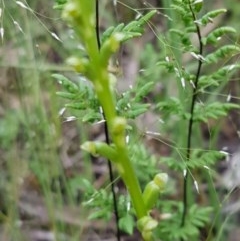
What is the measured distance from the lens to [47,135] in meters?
2.05

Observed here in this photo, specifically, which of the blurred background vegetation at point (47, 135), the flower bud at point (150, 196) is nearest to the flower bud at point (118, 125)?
the flower bud at point (150, 196)

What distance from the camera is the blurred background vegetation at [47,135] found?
205 cm

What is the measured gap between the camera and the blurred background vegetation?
2.05 metres

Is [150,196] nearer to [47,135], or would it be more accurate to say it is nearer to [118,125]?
[118,125]

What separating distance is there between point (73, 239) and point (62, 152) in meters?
0.40

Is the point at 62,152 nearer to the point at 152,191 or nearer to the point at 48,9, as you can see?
the point at 48,9

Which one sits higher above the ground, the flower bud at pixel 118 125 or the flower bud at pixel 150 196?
the flower bud at pixel 118 125

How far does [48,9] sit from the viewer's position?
6.46 feet

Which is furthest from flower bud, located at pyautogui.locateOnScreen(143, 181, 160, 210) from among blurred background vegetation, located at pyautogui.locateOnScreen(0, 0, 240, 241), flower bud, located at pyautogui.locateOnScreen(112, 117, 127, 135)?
blurred background vegetation, located at pyautogui.locateOnScreen(0, 0, 240, 241)

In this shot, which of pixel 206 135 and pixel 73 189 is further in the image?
pixel 206 135

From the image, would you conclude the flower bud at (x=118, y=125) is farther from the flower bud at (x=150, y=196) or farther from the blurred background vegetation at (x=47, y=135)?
the blurred background vegetation at (x=47, y=135)

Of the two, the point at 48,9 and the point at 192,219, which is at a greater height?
the point at 48,9

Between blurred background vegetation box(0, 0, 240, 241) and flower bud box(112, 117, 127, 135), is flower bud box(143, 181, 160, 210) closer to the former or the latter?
flower bud box(112, 117, 127, 135)

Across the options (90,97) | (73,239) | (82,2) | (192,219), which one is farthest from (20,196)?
(82,2)
